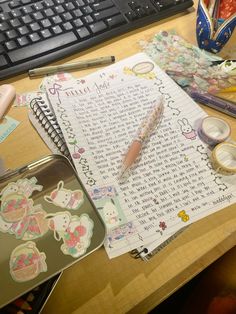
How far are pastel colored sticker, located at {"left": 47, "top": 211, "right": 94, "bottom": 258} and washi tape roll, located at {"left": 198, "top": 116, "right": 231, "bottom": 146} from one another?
0.69 feet

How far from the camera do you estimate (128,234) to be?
1.30 feet

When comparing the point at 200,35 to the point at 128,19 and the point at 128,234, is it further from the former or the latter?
the point at 128,234

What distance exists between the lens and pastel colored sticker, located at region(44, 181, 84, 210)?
1.29ft

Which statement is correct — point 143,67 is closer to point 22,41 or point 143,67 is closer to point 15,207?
point 22,41

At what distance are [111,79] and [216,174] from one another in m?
0.23

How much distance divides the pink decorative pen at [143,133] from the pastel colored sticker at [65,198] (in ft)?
0.23

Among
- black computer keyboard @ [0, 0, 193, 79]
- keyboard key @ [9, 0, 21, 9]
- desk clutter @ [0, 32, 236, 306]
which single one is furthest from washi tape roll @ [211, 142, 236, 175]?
keyboard key @ [9, 0, 21, 9]

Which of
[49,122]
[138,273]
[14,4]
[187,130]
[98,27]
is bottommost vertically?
[138,273]

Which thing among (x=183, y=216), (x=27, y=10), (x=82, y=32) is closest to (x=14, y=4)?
(x=27, y=10)

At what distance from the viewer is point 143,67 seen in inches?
22.6

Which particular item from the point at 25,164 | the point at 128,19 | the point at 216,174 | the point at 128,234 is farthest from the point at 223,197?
the point at 128,19

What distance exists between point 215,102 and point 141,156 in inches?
6.3

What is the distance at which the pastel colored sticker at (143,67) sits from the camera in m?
0.57

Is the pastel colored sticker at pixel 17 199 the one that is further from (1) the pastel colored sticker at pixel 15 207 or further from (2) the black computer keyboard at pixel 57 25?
(2) the black computer keyboard at pixel 57 25
